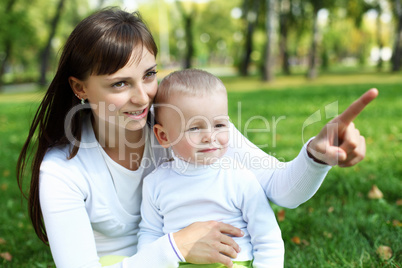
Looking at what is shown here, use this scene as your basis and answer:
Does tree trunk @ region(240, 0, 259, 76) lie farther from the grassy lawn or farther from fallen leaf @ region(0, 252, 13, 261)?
fallen leaf @ region(0, 252, 13, 261)

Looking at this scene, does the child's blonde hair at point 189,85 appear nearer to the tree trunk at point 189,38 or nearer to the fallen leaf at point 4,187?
the fallen leaf at point 4,187

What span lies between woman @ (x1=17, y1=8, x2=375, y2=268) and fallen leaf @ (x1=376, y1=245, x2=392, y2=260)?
32.3 inches

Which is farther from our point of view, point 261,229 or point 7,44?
point 7,44

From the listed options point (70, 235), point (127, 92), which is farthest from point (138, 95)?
point (70, 235)

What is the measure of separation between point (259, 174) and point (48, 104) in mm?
1098

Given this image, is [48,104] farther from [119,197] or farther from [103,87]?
[119,197]

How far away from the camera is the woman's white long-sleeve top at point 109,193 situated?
1694 mm

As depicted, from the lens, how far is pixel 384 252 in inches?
88.0

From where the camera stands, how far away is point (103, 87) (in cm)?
187

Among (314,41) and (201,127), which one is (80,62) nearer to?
(201,127)

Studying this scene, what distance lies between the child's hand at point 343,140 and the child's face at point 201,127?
1.78 ft

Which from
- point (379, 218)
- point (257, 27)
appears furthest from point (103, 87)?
point (257, 27)

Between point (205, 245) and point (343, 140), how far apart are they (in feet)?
2.39

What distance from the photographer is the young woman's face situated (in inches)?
73.1
